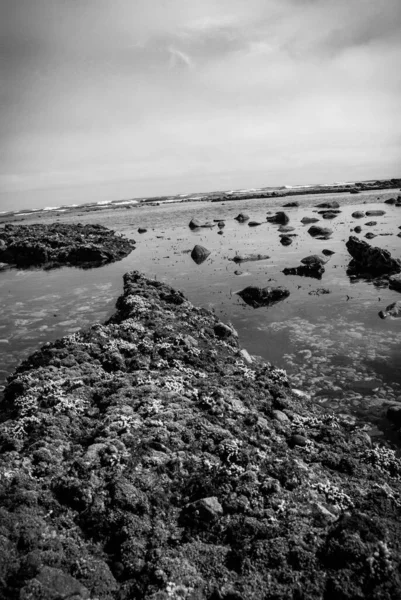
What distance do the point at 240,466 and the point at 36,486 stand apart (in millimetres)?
4060

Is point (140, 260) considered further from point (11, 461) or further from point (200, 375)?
point (11, 461)

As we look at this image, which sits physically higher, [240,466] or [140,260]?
[140,260]

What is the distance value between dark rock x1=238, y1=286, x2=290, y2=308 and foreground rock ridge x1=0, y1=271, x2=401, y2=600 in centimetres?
1024

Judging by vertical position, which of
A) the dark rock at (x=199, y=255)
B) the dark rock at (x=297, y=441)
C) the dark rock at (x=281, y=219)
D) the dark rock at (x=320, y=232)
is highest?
the dark rock at (x=281, y=219)

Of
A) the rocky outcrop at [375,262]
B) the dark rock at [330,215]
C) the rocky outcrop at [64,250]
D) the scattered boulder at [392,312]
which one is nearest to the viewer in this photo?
the scattered boulder at [392,312]

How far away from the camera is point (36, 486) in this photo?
6.45 m

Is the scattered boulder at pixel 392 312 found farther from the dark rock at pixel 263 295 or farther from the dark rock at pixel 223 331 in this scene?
the dark rock at pixel 223 331

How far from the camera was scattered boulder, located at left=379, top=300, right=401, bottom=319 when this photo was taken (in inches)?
Result: 703

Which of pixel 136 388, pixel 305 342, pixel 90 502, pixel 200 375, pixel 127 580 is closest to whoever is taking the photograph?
pixel 127 580

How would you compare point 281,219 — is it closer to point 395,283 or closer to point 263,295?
point 395,283

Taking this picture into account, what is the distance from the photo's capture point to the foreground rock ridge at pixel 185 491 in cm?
496

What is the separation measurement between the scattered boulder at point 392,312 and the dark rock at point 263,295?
5891 millimetres

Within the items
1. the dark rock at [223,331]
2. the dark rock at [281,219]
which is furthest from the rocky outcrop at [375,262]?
the dark rock at [281,219]

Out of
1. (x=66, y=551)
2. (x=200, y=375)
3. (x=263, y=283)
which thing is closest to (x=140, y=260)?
(x=263, y=283)
